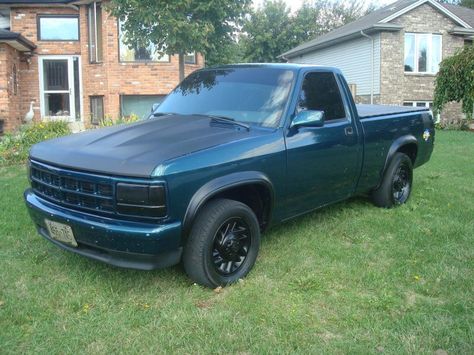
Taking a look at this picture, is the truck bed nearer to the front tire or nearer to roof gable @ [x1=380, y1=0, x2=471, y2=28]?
the front tire

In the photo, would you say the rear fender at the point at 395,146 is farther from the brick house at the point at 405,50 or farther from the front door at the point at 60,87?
the brick house at the point at 405,50

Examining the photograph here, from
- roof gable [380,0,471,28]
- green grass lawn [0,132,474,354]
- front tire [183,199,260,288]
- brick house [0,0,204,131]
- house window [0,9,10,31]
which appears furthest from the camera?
roof gable [380,0,471,28]

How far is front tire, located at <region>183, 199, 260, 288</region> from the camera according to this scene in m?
3.57

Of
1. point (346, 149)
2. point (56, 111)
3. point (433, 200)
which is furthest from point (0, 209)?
point (56, 111)

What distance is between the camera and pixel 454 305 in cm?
349

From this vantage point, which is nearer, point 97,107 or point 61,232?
point 61,232

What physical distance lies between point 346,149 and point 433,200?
2.24 meters

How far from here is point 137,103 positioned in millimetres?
16672

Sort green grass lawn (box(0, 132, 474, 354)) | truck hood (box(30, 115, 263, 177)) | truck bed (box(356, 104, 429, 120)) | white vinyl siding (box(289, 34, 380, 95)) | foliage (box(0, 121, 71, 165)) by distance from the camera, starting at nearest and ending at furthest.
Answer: green grass lawn (box(0, 132, 474, 354)) < truck hood (box(30, 115, 263, 177)) < truck bed (box(356, 104, 429, 120)) < foliage (box(0, 121, 71, 165)) < white vinyl siding (box(289, 34, 380, 95))

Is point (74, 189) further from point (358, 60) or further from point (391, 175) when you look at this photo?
point (358, 60)

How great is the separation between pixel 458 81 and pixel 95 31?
1343cm

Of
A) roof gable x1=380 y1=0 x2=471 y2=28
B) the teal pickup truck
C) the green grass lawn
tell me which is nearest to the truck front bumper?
the teal pickup truck

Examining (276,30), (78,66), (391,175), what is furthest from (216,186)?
(276,30)

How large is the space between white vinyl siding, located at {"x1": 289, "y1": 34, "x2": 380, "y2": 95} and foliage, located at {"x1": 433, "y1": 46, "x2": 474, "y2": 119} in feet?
9.52
